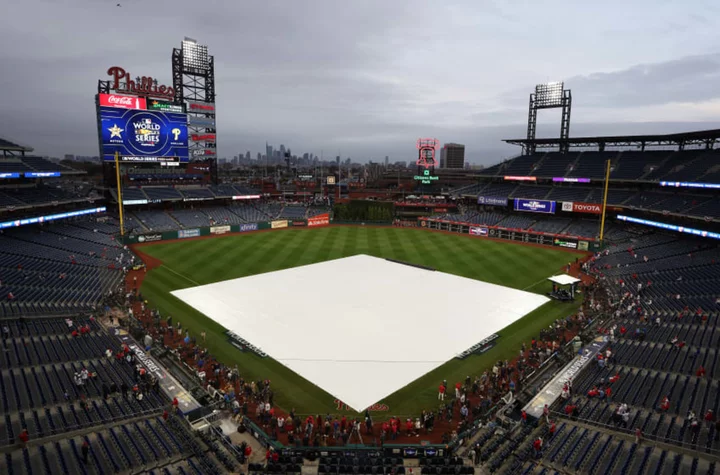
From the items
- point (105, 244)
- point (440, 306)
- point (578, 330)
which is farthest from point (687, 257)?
point (105, 244)

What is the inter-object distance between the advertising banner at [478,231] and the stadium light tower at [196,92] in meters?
41.8

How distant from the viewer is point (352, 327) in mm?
24766

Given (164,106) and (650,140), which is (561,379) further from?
(164,106)

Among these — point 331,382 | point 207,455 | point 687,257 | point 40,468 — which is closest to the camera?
point 40,468

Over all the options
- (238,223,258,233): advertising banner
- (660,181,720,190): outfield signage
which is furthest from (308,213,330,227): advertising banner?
(660,181,720,190): outfield signage

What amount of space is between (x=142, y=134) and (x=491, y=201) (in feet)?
166

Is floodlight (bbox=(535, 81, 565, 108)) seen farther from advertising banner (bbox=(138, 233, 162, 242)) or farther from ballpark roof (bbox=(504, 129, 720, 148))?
advertising banner (bbox=(138, 233, 162, 242))

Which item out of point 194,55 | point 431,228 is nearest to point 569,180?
point 431,228

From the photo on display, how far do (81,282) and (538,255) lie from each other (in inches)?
1750

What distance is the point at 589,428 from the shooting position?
47.0ft

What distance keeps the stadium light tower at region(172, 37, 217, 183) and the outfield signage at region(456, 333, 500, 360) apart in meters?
52.3

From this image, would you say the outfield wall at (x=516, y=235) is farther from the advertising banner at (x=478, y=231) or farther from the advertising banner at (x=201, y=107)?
the advertising banner at (x=201, y=107)

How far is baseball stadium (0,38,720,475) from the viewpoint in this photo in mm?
13594

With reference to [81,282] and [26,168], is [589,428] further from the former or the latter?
[26,168]
